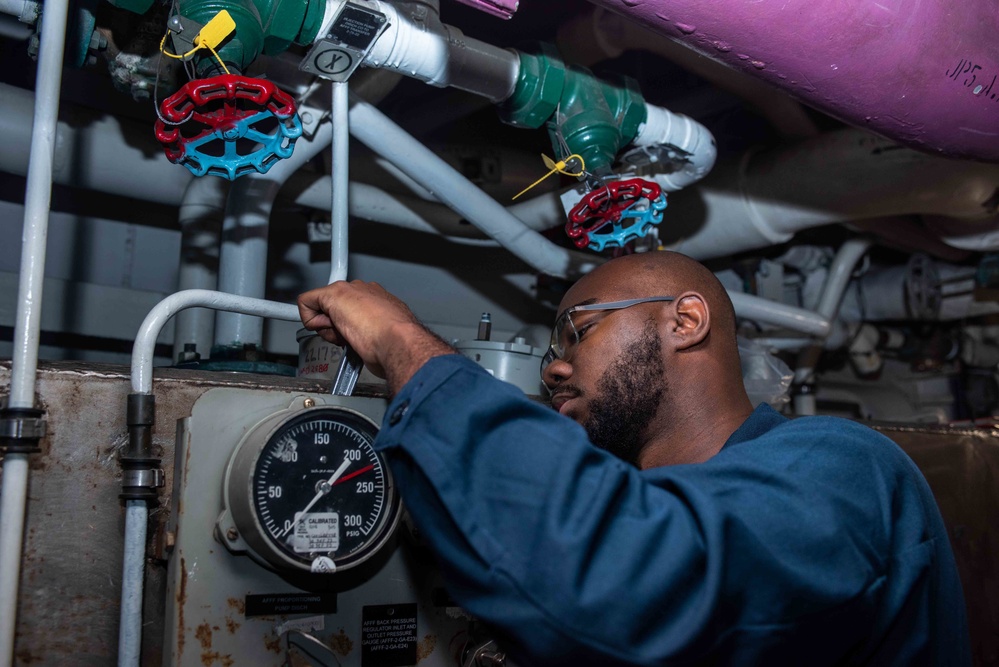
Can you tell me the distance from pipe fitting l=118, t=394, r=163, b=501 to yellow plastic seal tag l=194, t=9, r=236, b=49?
446 mm

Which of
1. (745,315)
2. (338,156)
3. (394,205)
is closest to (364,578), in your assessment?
(338,156)

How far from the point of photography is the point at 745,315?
182 cm

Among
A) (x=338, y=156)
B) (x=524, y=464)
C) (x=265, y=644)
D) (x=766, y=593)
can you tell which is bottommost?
(x=265, y=644)

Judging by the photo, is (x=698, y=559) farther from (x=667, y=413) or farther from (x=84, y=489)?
(x=84, y=489)

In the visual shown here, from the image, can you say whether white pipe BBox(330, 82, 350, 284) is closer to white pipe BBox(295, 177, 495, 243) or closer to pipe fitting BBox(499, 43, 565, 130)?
pipe fitting BBox(499, 43, 565, 130)

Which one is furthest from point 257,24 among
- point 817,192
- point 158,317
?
point 817,192

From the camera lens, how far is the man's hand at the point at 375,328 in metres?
0.81

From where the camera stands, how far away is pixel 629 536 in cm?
66

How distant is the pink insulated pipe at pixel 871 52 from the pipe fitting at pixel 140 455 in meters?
0.76

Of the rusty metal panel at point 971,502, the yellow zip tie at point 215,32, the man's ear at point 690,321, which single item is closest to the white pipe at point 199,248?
the yellow zip tie at point 215,32

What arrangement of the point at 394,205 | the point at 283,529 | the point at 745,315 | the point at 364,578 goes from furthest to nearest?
the point at 745,315, the point at 394,205, the point at 364,578, the point at 283,529

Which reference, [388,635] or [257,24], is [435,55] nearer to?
[257,24]

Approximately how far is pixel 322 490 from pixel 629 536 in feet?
1.60

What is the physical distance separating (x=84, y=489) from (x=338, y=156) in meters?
0.58
